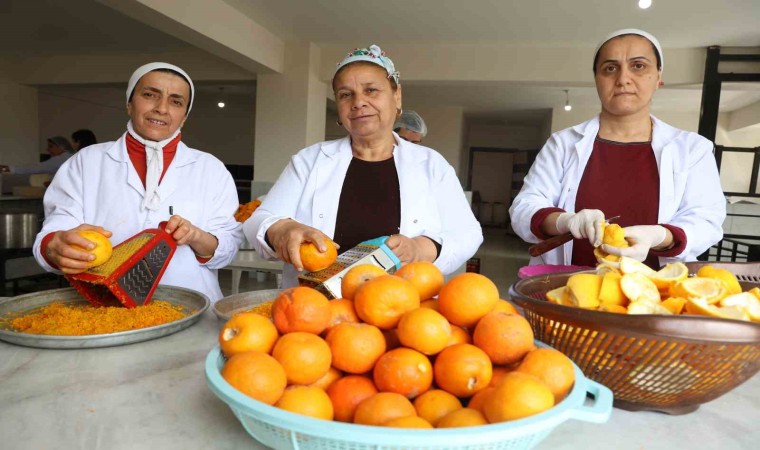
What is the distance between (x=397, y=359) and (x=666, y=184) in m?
1.41

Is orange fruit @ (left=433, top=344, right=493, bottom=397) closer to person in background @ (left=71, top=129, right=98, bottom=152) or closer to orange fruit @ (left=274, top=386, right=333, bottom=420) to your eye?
orange fruit @ (left=274, top=386, right=333, bottom=420)

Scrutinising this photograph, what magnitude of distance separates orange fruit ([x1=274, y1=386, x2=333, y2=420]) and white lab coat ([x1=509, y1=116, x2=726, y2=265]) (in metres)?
1.22

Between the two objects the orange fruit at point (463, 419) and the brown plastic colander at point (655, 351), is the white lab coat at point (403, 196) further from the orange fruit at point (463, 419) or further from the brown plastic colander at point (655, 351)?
the orange fruit at point (463, 419)

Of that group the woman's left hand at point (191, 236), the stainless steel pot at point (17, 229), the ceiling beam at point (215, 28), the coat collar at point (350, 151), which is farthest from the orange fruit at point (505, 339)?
the ceiling beam at point (215, 28)

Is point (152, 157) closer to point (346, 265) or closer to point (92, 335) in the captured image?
point (92, 335)

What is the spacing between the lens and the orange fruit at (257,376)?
0.64 metres

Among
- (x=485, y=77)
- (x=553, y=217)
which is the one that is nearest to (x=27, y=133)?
(x=485, y=77)

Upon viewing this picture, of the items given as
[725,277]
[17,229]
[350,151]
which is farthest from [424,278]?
[17,229]

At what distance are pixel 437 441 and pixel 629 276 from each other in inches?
21.6

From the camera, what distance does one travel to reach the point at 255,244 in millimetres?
1643

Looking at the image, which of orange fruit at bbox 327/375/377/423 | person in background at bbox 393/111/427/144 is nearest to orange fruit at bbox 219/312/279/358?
orange fruit at bbox 327/375/377/423

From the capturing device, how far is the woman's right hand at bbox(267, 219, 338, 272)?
120cm

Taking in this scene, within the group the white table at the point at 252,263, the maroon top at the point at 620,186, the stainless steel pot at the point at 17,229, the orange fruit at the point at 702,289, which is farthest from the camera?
the white table at the point at 252,263

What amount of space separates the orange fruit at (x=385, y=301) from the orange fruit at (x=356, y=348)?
0.12ft
